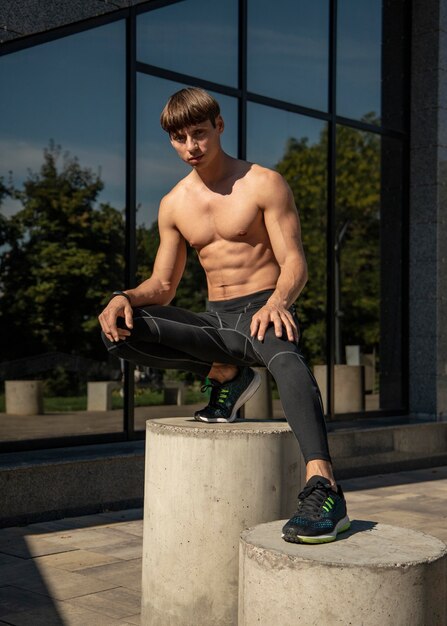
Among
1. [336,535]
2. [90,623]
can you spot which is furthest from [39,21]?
[336,535]

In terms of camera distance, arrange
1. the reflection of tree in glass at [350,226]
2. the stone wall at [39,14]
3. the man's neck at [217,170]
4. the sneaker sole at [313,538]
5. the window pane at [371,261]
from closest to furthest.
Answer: the sneaker sole at [313,538] < the man's neck at [217,170] < the stone wall at [39,14] < the reflection of tree in glass at [350,226] < the window pane at [371,261]

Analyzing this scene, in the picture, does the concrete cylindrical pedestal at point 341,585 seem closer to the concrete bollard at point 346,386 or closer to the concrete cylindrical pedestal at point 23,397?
the concrete cylindrical pedestal at point 23,397

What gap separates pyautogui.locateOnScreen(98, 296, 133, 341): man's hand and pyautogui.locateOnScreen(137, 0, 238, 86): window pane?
576cm

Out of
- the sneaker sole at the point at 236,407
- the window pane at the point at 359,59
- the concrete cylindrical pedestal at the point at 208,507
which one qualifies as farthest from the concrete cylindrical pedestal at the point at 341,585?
the window pane at the point at 359,59

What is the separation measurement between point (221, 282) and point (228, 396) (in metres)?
0.53

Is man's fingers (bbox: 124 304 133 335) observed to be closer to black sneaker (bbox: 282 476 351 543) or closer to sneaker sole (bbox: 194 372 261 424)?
sneaker sole (bbox: 194 372 261 424)

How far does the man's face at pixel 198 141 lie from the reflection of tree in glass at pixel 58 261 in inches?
174

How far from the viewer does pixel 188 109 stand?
4.23 metres

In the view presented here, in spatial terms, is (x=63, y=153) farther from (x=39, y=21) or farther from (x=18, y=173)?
(x=39, y=21)

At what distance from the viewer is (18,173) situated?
8492mm

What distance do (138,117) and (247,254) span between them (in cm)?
528

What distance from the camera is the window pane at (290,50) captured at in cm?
1070

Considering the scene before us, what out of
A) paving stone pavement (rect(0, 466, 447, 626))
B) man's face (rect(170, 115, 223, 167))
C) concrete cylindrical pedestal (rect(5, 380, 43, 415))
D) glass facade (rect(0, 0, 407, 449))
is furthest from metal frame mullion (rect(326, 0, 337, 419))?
man's face (rect(170, 115, 223, 167))

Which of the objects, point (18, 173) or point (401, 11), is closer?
point (18, 173)
